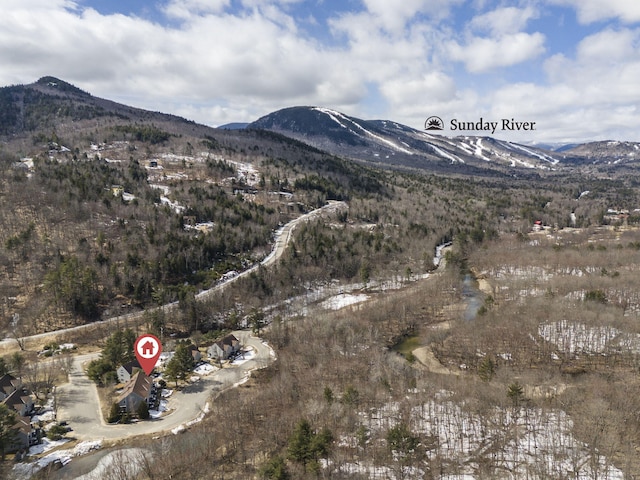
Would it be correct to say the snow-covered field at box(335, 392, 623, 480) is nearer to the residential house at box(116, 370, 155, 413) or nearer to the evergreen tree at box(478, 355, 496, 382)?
the evergreen tree at box(478, 355, 496, 382)

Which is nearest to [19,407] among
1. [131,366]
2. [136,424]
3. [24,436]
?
[24,436]

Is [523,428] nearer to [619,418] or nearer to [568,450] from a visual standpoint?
[568,450]

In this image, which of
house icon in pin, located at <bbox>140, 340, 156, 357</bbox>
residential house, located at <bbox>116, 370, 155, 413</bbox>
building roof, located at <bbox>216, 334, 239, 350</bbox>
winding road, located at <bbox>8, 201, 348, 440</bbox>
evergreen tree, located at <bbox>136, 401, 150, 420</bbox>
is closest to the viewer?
winding road, located at <bbox>8, 201, 348, 440</bbox>

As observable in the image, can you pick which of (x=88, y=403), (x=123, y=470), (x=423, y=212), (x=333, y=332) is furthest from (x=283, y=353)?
(x=423, y=212)

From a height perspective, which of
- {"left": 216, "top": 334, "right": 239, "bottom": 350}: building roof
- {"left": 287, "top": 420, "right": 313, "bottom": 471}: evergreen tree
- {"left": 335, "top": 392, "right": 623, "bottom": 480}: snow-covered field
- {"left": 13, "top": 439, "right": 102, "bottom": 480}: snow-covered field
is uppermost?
{"left": 216, "top": 334, "right": 239, "bottom": 350}: building roof

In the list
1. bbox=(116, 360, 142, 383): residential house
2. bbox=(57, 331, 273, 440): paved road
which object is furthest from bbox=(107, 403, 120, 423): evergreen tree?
bbox=(116, 360, 142, 383): residential house

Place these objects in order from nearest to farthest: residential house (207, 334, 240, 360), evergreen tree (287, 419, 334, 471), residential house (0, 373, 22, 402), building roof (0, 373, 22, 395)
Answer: evergreen tree (287, 419, 334, 471) → residential house (0, 373, 22, 402) → building roof (0, 373, 22, 395) → residential house (207, 334, 240, 360)

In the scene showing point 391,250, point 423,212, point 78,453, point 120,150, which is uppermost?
point 120,150
